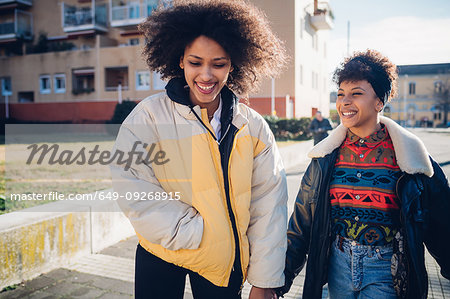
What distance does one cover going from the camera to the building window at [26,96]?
33.1 m

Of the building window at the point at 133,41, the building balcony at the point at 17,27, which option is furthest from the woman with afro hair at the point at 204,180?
the building balcony at the point at 17,27

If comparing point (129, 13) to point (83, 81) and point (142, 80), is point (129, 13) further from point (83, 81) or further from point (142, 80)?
point (83, 81)

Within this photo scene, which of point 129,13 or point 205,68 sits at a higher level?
point 129,13

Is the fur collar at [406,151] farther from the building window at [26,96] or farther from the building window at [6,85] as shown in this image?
the building window at [6,85]

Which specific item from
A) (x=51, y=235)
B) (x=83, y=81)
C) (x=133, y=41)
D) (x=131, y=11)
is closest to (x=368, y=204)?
(x=51, y=235)

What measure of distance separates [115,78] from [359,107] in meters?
31.4

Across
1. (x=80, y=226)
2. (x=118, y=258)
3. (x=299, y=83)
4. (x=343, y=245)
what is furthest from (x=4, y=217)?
(x=299, y=83)

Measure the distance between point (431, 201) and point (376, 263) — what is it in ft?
1.53

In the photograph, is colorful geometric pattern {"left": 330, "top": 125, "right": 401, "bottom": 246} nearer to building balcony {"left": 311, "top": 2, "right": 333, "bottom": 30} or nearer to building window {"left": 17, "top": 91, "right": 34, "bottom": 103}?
building balcony {"left": 311, "top": 2, "right": 333, "bottom": 30}

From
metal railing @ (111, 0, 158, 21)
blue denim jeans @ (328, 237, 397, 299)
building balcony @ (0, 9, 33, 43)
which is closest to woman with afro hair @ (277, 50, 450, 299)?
blue denim jeans @ (328, 237, 397, 299)

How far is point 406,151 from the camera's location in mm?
2109

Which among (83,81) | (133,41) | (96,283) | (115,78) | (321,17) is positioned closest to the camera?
(96,283)

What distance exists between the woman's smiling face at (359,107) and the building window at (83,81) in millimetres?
30610

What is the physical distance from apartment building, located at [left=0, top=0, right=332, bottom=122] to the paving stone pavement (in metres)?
22.8
